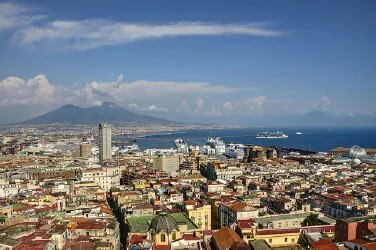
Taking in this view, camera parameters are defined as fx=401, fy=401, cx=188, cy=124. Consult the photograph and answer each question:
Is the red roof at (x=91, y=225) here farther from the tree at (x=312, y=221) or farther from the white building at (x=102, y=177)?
the white building at (x=102, y=177)

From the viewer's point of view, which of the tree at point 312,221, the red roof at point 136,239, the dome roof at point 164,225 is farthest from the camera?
the tree at point 312,221

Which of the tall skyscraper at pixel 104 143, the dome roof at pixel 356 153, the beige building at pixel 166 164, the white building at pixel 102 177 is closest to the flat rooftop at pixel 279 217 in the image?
the white building at pixel 102 177

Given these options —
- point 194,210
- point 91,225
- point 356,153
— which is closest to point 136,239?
point 91,225

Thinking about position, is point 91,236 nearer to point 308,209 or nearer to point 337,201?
point 308,209

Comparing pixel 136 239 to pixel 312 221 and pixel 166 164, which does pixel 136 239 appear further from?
pixel 166 164

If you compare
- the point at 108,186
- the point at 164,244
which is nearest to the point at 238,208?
the point at 164,244

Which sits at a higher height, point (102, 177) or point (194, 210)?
point (194, 210)

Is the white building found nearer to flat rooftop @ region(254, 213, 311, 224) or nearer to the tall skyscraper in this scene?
the tall skyscraper

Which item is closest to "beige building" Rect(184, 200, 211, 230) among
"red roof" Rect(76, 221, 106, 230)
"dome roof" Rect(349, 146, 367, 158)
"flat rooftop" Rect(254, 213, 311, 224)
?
"flat rooftop" Rect(254, 213, 311, 224)
